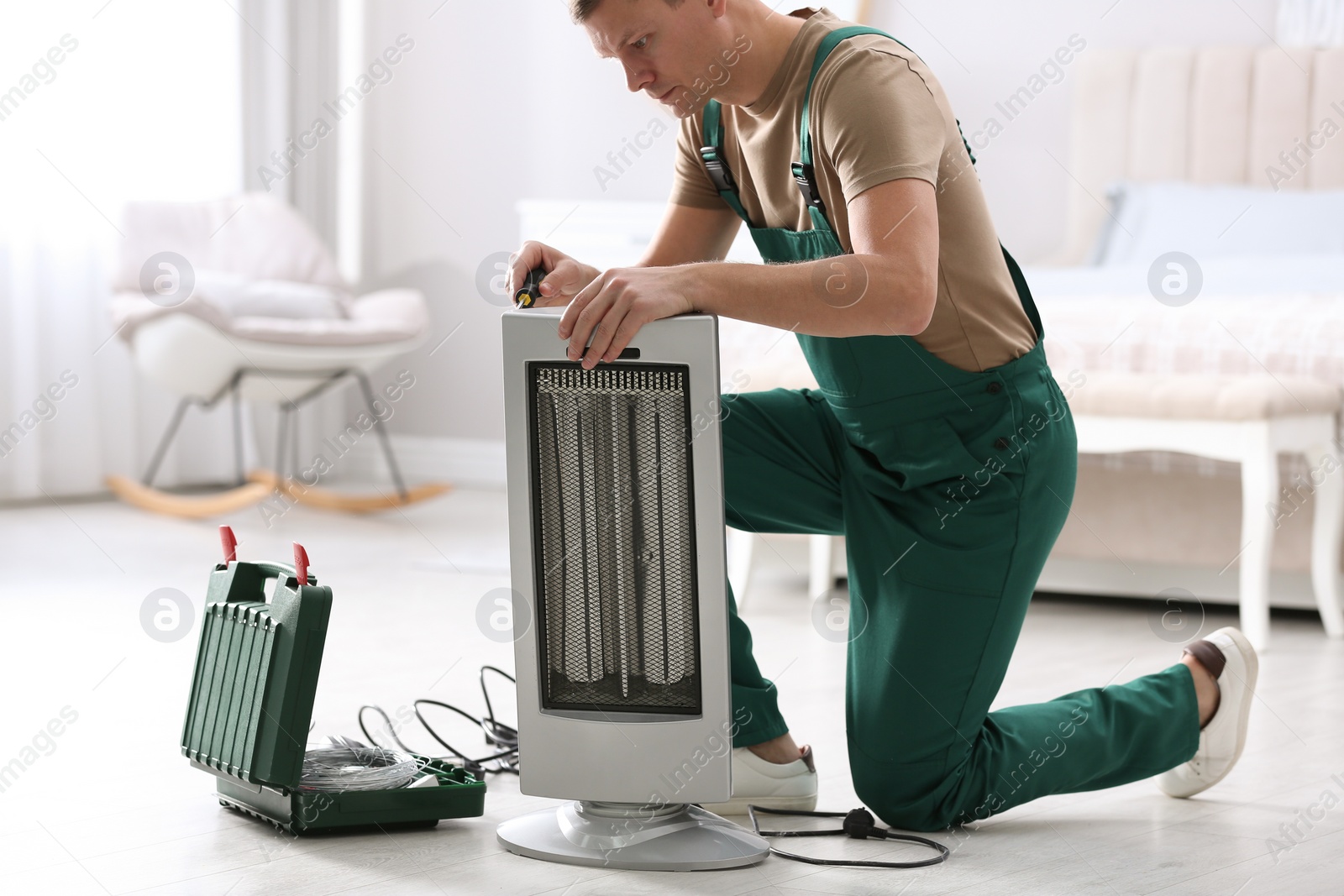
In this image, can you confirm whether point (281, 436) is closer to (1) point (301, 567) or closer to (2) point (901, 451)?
(1) point (301, 567)

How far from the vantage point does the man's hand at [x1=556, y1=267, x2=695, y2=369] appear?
50.9 inches

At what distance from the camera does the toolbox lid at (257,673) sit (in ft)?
4.74

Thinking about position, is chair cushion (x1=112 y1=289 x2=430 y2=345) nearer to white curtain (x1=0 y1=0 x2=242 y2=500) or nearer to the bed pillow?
white curtain (x1=0 y1=0 x2=242 y2=500)

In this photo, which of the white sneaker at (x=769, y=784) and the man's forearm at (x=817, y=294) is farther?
the white sneaker at (x=769, y=784)

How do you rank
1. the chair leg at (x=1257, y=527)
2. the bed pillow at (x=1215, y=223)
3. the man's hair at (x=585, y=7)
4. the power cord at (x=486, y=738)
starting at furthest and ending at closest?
the bed pillow at (x=1215, y=223)
the chair leg at (x=1257, y=527)
the power cord at (x=486, y=738)
the man's hair at (x=585, y=7)

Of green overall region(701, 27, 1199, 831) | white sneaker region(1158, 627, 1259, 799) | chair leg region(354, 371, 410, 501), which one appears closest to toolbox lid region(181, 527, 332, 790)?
green overall region(701, 27, 1199, 831)

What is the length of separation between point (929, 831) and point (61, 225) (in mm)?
3505

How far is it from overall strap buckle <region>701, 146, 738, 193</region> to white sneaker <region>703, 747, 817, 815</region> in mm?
620

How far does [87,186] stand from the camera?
4.30 m

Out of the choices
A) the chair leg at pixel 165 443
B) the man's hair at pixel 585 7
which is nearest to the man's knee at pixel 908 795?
the man's hair at pixel 585 7

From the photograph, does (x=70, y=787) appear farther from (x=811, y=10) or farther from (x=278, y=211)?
(x=278, y=211)

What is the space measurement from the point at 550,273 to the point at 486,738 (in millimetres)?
664

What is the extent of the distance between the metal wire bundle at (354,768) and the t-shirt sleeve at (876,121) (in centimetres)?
74

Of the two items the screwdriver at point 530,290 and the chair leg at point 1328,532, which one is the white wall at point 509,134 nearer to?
the chair leg at point 1328,532
